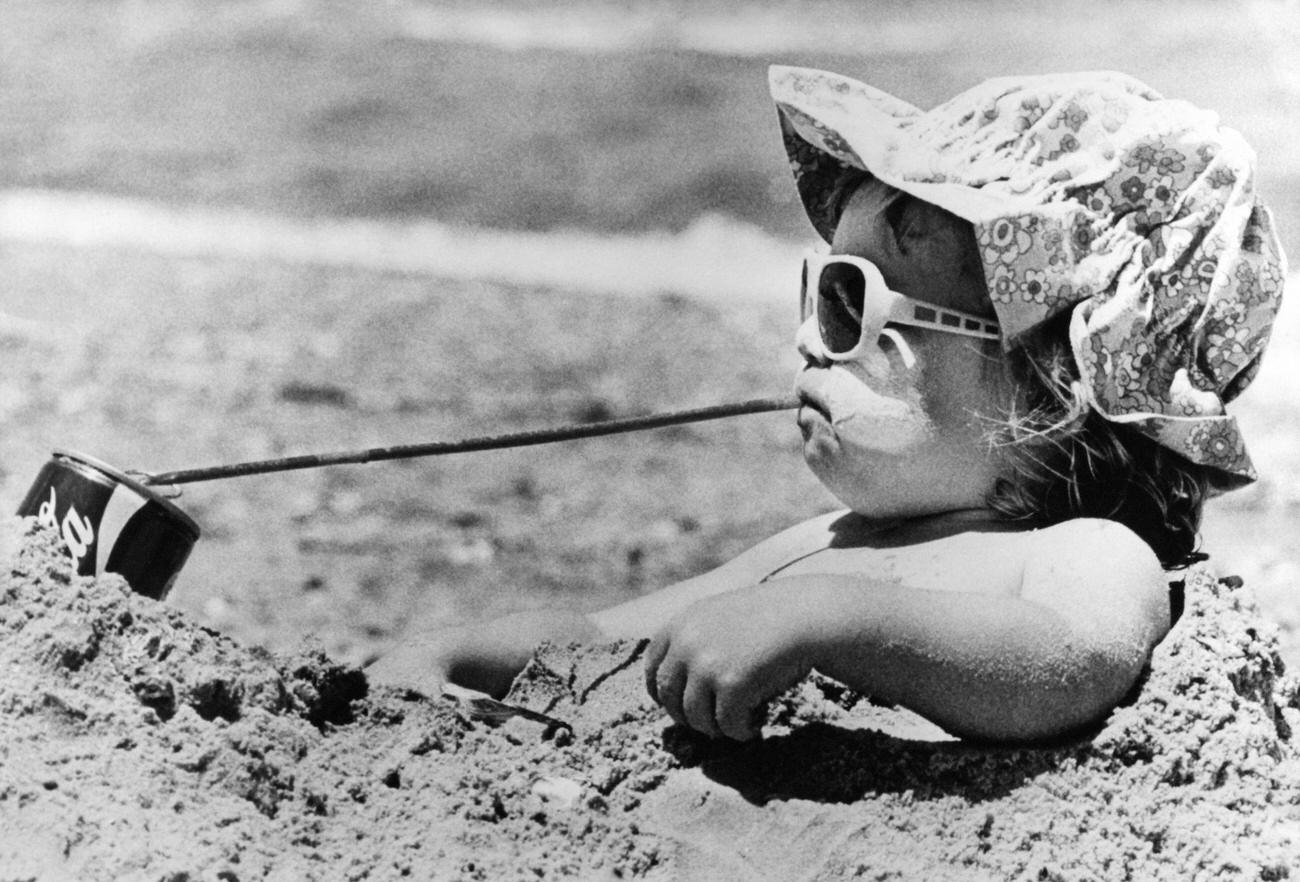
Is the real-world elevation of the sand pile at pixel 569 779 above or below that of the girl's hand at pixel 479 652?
above

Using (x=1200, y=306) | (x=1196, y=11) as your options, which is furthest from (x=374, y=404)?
(x=1196, y=11)

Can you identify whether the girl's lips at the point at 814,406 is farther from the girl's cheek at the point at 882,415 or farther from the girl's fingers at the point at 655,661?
the girl's fingers at the point at 655,661

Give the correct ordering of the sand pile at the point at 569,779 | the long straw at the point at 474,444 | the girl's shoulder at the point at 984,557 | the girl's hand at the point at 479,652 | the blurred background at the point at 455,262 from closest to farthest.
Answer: the sand pile at the point at 569,779, the girl's shoulder at the point at 984,557, the girl's hand at the point at 479,652, the long straw at the point at 474,444, the blurred background at the point at 455,262

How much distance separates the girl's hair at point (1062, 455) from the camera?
2.10m

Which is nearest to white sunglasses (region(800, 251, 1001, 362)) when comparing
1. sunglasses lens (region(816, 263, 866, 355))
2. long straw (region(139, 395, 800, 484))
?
sunglasses lens (region(816, 263, 866, 355))

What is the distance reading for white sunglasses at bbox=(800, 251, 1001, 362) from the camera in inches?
83.0

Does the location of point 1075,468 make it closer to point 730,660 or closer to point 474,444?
point 730,660

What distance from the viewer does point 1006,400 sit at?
2135mm

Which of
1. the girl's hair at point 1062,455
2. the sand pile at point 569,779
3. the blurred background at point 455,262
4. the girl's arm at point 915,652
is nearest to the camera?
the sand pile at point 569,779

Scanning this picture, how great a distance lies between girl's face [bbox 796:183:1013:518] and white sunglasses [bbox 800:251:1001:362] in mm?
14

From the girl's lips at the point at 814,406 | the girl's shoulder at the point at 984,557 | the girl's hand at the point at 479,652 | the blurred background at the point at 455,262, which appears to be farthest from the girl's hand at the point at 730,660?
the blurred background at the point at 455,262

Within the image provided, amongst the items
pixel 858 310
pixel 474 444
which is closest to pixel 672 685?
pixel 858 310

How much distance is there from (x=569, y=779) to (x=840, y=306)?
0.69 metres

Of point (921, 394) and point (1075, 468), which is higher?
point (921, 394)
